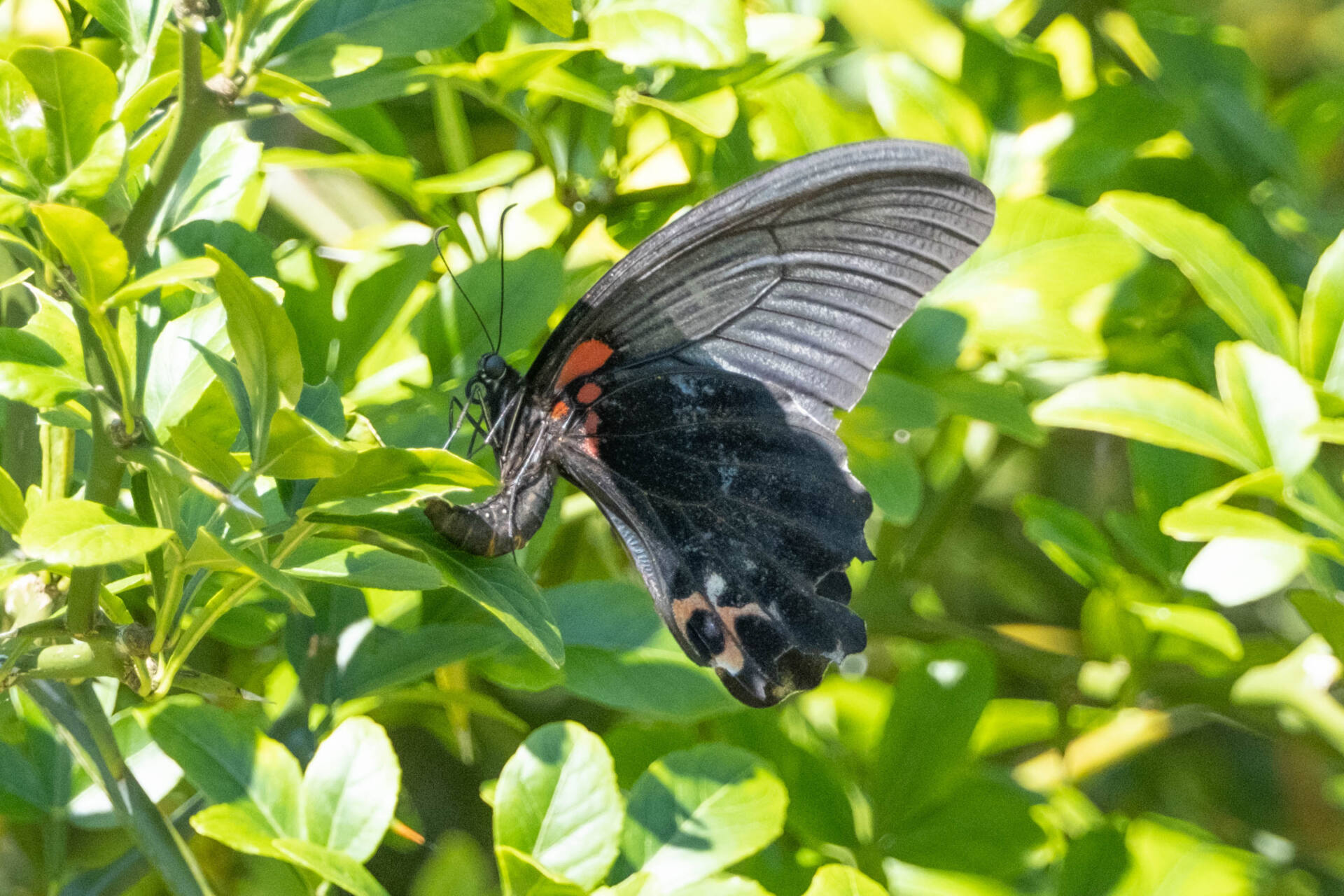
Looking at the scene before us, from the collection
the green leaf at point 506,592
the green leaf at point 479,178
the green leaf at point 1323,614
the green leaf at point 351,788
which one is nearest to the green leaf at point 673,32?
the green leaf at point 479,178

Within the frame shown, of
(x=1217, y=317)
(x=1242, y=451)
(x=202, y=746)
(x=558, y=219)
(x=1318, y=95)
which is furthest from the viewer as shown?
(x=1318, y=95)

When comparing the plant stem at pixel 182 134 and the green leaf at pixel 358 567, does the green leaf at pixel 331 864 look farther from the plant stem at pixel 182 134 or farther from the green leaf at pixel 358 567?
the plant stem at pixel 182 134

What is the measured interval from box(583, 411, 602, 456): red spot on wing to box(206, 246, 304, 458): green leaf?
1.68ft

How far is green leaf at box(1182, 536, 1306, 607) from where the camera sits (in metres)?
0.83

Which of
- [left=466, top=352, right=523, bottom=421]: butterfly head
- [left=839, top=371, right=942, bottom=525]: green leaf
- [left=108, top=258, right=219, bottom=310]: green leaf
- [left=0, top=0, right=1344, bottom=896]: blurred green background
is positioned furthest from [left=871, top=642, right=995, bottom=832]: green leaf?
[left=108, top=258, right=219, bottom=310]: green leaf

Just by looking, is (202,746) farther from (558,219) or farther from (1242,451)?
(1242,451)

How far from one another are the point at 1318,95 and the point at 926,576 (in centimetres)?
70

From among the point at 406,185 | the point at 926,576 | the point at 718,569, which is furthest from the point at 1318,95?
the point at 406,185

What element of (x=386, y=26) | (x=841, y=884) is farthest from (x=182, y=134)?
(x=841, y=884)

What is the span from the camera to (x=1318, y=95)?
1.26 metres

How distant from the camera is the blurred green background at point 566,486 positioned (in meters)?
0.57

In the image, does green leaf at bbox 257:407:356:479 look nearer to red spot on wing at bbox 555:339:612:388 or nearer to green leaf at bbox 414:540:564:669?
green leaf at bbox 414:540:564:669

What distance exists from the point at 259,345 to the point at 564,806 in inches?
12.4

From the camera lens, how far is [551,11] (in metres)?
0.65
